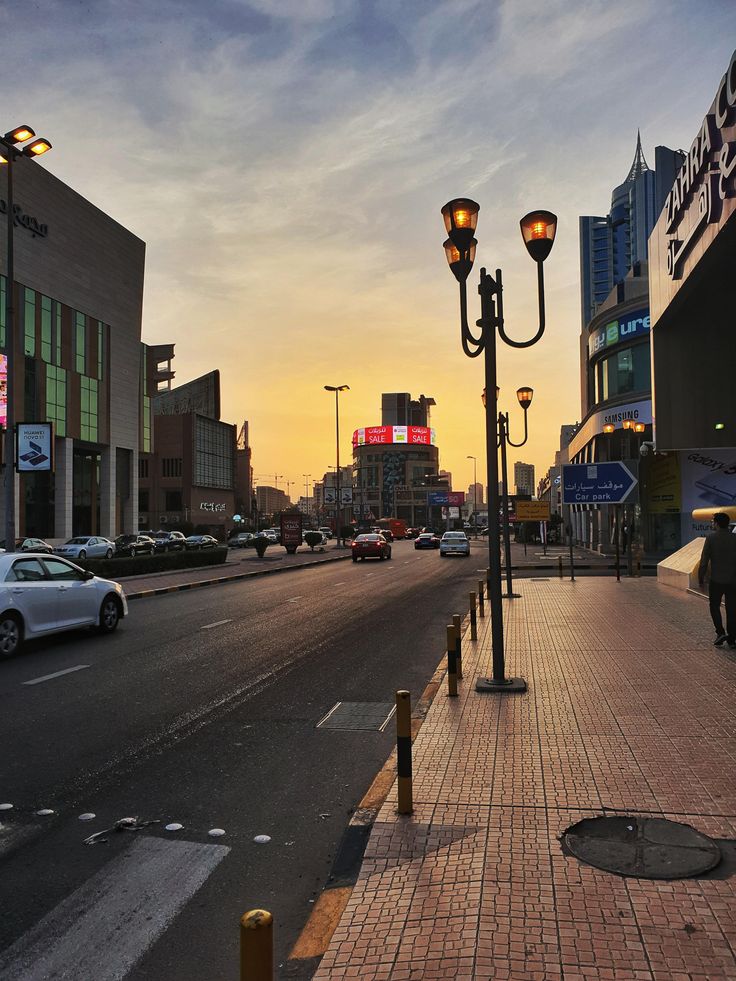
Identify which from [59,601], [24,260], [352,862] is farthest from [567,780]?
[24,260]

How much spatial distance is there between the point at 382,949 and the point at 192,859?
1.60m

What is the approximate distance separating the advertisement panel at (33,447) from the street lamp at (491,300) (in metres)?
17.6

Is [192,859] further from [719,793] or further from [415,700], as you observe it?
[415,700]

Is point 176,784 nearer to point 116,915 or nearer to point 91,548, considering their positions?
point 116,915

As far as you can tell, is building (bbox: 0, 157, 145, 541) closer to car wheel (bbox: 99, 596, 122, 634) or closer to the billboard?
car wheel (bbox: 99, 596, 122, 634)

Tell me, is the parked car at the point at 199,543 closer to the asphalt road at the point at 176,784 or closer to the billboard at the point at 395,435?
the asphalt road at the point at 176,784

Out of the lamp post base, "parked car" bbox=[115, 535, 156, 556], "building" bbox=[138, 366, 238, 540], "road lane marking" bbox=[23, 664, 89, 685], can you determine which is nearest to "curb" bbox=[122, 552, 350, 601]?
"road lane marking" bbox=[23, 664, 89, 685]

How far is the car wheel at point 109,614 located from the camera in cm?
1338

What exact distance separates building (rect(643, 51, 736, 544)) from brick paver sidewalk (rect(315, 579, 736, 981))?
10.5 m

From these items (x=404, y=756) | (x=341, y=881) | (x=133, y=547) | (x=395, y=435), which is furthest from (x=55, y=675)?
(x=395, y=435)

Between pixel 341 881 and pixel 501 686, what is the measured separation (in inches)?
181

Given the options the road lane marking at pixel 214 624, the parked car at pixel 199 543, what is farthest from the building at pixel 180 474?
the road lane marking at pixel 214 624

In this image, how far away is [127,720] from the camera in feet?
25.0

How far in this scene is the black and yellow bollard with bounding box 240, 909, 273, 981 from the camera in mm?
2121
